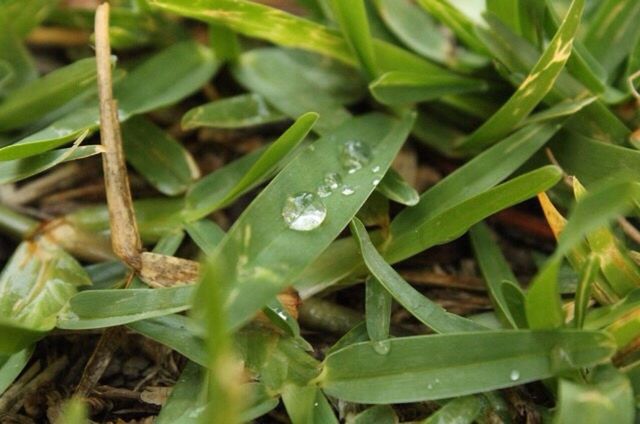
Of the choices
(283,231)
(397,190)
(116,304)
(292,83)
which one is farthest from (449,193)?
(116,304)

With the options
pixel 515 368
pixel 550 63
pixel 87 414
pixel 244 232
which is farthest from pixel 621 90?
pixel 87 414

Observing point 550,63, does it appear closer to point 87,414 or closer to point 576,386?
point 576,386

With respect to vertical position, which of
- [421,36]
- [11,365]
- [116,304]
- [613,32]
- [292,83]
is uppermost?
[613,32]

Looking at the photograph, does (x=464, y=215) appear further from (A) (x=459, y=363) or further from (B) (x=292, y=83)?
(B) (x=292, y=83)

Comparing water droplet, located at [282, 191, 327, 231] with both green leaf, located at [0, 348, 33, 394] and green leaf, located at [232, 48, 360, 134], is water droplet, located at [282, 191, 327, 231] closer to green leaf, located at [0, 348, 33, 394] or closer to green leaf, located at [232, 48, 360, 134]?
green leaf, located at [232, 48, 360, 134]

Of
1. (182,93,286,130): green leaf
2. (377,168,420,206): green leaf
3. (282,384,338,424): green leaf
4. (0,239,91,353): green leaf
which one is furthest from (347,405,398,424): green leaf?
(182,93,286,130): green leaf

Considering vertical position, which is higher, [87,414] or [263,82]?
[263,82]
